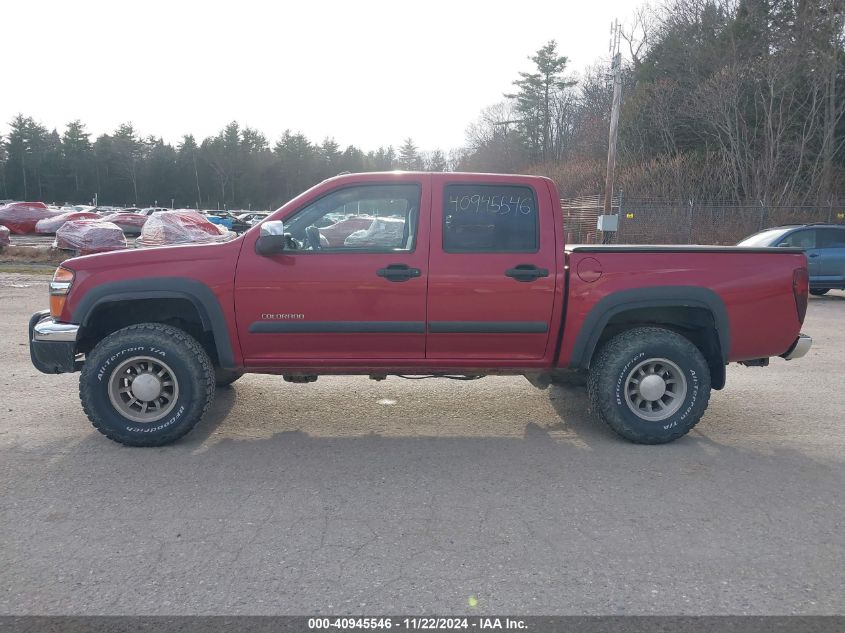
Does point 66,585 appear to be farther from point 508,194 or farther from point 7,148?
point 7,148

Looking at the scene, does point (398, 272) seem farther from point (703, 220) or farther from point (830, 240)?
point (703, 220)

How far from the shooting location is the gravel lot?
299 cm

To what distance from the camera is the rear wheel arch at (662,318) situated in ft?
15.9

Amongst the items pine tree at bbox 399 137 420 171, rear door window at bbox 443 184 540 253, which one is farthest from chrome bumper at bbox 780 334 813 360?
pine tree at bbox 399 137 420 171

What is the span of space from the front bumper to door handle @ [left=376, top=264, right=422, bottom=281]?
7.38ft

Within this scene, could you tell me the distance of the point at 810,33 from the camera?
28859 mm

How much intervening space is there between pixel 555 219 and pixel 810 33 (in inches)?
1221

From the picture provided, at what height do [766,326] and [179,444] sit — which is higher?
[766,326]

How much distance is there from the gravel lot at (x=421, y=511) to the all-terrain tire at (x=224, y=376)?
0.26 m

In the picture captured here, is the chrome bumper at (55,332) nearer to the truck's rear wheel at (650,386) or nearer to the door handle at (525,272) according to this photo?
the door handle at (525,272)

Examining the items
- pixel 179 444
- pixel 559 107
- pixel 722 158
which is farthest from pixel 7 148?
pixel 179 444

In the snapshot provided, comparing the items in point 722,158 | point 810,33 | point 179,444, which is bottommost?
point 179,444

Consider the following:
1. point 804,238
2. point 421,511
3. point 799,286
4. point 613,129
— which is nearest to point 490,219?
point 421,511

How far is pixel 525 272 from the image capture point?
4789 millimetres
